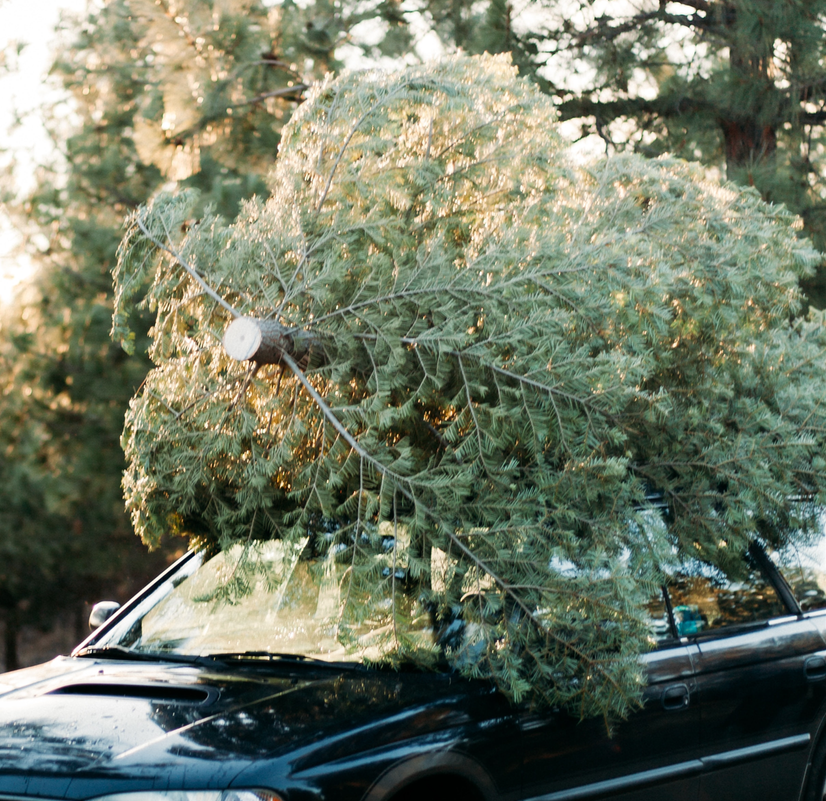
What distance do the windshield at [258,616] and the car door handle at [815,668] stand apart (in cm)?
180

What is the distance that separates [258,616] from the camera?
376 cm

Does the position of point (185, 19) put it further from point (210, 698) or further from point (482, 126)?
point (210, 698)

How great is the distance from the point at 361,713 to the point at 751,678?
1.79 m

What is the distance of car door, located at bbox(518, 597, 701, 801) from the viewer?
338 centimetres

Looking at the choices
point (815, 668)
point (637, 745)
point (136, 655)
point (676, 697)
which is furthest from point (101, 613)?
point (815, 668)

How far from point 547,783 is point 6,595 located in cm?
838

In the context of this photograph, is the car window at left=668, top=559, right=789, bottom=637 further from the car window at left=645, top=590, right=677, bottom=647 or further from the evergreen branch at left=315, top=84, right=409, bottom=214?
the evergreen branch at left=315, top=84, right=409, bottom=214

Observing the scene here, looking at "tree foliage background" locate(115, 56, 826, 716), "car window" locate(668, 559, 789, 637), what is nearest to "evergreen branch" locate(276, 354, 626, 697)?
"tree foliage background" locate(115, 56, 826, 716)

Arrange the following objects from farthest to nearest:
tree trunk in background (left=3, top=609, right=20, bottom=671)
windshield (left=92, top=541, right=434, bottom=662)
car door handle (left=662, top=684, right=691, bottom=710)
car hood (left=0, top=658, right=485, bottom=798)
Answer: tree trunk in background (left=3, top=609, right=20, bottom=671) → car door handle (left=662, top=684, right=691, bottom=710) → windshield (left=92, top=541, right=434, bottom=662) → car hood (left=0, top=658, right=485, bottom=798)

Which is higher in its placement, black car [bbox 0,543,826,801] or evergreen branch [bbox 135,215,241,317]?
evergreen branch [bbox 135,215,241,317]

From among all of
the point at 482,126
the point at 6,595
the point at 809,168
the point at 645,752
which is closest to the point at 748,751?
the point at 645,752

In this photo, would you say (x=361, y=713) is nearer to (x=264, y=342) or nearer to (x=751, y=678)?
(x=264, y=342)

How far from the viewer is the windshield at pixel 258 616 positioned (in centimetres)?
334

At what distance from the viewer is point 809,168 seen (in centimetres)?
827
